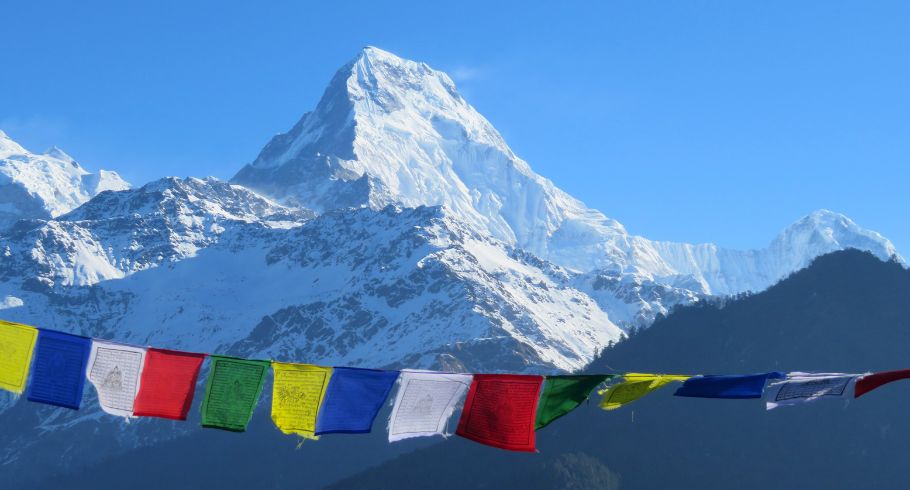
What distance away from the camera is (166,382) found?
37.2 metres

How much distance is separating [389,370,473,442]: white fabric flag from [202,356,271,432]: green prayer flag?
3.96 m

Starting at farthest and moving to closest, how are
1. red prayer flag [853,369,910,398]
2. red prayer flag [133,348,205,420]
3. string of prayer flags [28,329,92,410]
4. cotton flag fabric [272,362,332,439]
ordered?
cotton flag fabric [272,362,332,439] → red prayer flag [133,348,205,420] → string of prayer flags [28,329,92,410] → red prayer flag [853,369,910,398]

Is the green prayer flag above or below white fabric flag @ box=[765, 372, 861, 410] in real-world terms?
below

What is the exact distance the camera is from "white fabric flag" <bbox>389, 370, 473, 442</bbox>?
38.5m

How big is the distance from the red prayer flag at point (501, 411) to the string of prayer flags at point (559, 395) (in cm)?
38

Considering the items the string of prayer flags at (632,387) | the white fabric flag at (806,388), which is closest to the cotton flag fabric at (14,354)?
the string of prayer flags at (632,387)

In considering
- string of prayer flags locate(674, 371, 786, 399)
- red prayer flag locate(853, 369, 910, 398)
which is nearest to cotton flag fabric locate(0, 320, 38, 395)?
string of prayer flags locate(674, 371, 786, 399)

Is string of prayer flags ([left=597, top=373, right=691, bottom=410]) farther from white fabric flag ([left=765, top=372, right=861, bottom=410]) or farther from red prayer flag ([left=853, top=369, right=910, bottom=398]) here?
red prayer flag ([left=853, top=369, right=910, bottom=398])

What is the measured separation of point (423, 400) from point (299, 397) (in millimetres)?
3604

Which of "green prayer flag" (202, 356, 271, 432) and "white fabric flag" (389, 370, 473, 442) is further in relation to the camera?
"white fabric flag" (389, 370, 473, 442)

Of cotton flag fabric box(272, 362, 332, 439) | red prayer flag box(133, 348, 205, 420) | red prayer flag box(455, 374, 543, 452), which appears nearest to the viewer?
red prayer flag box(133, 348, 205, 420)

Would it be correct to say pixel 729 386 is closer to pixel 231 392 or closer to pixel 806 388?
pixel 806 388

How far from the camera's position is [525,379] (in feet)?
130

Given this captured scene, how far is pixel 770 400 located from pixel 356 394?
11.5 metres
